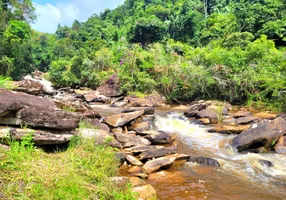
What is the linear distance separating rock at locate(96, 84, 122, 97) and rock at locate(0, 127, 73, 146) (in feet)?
56.7

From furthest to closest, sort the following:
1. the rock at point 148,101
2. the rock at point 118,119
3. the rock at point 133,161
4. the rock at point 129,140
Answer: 1. the rock at point 148,101
2. the rock at point 118,119
3. the rock at point 129,140
4. the rock at point 133,161

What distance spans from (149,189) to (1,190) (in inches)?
99.4

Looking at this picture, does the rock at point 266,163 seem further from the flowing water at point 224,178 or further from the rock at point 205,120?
the rock at point 205,120

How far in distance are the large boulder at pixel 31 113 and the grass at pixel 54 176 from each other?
0.49m

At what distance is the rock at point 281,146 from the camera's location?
7317 millimetres

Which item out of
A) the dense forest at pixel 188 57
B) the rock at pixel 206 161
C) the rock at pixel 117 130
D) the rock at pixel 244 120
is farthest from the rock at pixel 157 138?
the dense forest at pixel 188 57

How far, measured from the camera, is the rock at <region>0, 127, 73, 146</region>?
4023 millimetres

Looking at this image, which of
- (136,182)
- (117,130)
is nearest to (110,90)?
(117,130)

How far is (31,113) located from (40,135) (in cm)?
50

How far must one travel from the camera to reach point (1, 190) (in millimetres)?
2838

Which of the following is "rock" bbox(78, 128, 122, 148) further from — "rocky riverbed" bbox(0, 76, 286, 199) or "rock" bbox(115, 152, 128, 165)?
A: "rock" bbox(115, 152, 128, 165)

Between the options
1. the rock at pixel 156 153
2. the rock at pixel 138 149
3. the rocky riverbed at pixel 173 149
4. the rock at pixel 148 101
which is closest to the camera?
the rocky riverbed at pixel 173 149

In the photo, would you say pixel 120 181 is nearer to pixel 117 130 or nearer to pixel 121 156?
pixel 121 156

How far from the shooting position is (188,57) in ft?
68.4
